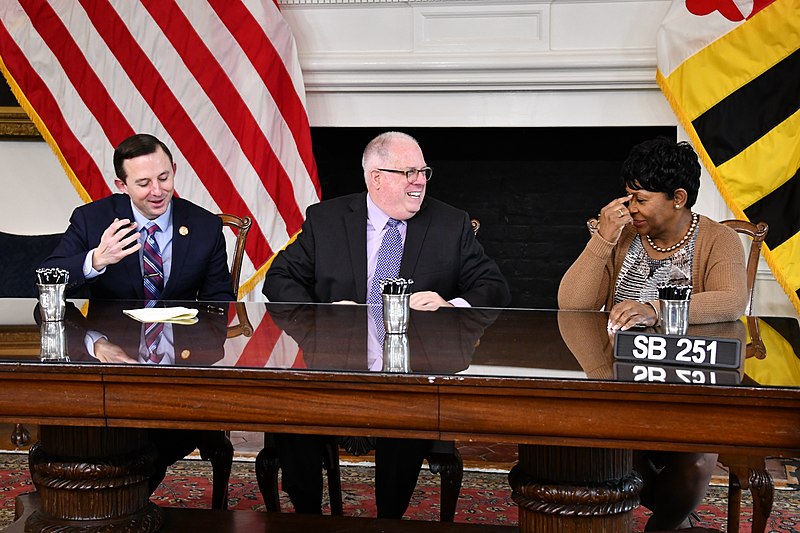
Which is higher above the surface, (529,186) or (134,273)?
(529,186)

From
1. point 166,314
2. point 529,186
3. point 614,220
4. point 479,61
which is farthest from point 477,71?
point 166,314

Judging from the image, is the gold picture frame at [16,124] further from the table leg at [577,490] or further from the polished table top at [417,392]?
the table leg at [577,490]

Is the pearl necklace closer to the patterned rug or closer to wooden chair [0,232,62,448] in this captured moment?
the patterned rug

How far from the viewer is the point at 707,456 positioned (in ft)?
7.22

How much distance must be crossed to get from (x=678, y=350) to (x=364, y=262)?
53.1 inches

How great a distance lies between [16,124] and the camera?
4.53 m

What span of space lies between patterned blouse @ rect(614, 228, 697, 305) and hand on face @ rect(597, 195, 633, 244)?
0.11 m

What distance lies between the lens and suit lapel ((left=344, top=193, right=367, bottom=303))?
2.88 m

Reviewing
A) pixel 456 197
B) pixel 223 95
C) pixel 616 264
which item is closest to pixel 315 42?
pixel 223 95

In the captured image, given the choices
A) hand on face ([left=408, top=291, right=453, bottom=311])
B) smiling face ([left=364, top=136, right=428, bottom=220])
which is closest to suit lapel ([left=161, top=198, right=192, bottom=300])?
smiling face ([left=364, top=136, right=428, bottom=220])

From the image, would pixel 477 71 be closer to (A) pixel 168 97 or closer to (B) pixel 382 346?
(A) pixel 168 97

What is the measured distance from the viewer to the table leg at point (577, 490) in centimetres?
176

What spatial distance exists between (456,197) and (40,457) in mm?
2934

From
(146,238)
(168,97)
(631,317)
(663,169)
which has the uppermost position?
(168,97)
